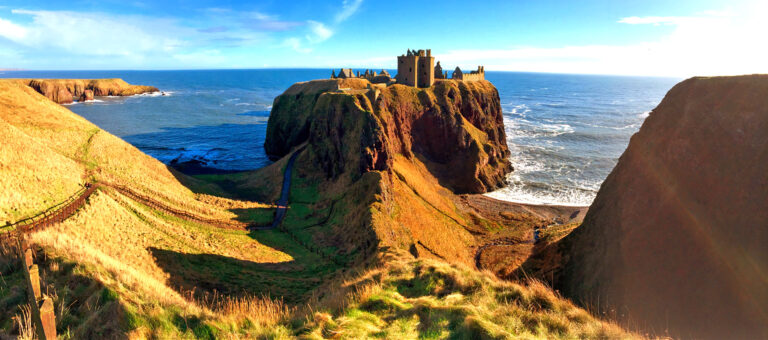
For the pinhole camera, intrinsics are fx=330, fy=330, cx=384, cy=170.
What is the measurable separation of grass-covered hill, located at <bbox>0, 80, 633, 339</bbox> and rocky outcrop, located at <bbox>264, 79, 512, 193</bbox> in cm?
103

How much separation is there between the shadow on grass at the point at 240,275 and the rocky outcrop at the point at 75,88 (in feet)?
547

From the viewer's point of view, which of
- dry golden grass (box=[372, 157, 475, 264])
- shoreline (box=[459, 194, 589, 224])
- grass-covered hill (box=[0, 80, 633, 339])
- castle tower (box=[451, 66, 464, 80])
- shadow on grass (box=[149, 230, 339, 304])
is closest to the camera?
grass-covered hill (box=[0, 80, 633, 339])

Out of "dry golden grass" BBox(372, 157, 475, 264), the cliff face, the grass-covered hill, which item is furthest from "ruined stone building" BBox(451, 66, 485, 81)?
the cliff face

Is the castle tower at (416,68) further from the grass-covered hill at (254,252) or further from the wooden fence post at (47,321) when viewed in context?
the wooden fence post at (47,321)

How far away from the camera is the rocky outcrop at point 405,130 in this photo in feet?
154

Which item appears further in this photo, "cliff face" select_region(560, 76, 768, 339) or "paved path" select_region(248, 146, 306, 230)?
"paved path" select_region(248, 146, 306, 230)

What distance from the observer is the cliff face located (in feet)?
47.2

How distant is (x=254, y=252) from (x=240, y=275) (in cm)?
530

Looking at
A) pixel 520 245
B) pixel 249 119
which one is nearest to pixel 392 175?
pixel 520 245

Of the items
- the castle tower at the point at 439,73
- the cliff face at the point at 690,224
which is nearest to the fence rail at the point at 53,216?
the cliff face at the point at 690,224

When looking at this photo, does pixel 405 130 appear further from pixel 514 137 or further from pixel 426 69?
pixel 514 137

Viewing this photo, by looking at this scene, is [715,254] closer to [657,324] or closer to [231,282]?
[657,324]

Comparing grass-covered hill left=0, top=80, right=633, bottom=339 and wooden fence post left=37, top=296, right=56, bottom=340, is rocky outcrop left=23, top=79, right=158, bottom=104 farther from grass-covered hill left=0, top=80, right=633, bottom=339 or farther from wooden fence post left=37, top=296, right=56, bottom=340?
wooden fence post left=37, top=296, right=56, bottom=340

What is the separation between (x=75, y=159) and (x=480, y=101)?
68.4m
